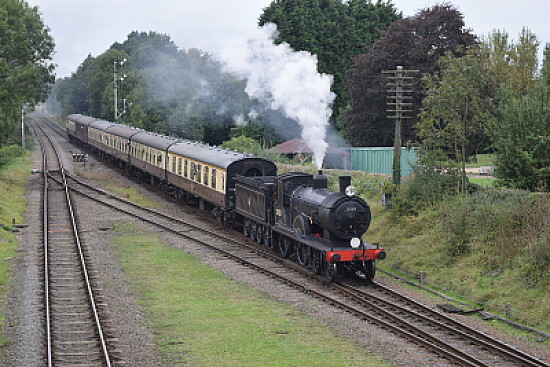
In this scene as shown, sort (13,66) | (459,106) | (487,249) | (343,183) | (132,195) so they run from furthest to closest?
(13,66)
(132,195)
(459,106)
(487,249)
(343,183)

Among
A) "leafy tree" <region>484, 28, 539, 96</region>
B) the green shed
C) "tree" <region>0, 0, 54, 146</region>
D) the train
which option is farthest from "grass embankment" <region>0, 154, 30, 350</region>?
"leafy tree" <region>484, 28, 539, 96</region>

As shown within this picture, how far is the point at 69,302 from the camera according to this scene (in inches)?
692

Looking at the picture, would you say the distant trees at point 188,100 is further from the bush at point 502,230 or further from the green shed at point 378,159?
the bush at point 502,230

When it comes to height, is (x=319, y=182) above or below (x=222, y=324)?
above

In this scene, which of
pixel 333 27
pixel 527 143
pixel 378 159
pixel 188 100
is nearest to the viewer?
pixel 527 143

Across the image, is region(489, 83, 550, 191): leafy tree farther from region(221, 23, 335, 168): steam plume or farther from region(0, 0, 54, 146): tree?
region(0, 0, 54, 146): tree

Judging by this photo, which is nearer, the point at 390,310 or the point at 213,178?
the point at 390,310

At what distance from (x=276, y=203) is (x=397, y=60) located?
31552 millimetres

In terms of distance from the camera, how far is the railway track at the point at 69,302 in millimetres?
13492

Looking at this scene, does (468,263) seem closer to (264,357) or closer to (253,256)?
(253,256)

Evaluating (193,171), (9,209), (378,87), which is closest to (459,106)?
(193,171)

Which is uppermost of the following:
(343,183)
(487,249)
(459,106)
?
(459,106)

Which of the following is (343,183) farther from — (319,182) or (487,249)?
(487,249)

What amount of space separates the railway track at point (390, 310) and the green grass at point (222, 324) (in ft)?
4.40
